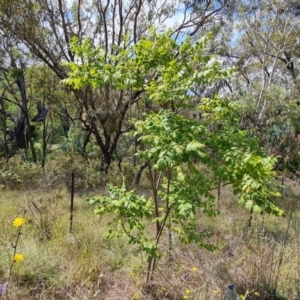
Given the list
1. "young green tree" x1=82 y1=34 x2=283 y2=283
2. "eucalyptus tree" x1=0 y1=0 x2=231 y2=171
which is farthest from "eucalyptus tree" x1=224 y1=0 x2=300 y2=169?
"young green tree" x1=82 y1=34 x2=283 y2=283

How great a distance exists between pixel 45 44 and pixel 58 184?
13.1 ft

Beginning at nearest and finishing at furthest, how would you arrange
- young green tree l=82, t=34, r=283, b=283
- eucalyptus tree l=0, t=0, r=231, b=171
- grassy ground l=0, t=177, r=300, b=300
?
young green tree l=82, t=34, r=283, b=283 < grassy ground l=0, t=177, r=300, b=300 < eucalyptus tree l=0, t=0, r=231, b=171

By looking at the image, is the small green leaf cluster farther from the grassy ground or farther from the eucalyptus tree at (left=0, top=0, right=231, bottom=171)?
the eucalyptus tree at (left=0, top=0, right=231, bottom=171)

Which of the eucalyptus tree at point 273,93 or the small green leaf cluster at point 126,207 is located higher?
the eucalyptus tree at point 273,93

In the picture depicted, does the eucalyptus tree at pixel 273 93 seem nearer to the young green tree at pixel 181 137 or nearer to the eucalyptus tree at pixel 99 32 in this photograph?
the eucalyptus tree at pixel 99 32

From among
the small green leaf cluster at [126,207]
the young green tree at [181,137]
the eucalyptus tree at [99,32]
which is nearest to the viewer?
the young green tree at [181,137]

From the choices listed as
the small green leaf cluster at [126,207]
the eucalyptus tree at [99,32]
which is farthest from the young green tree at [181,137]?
the eucalyptus tree at [99,32]

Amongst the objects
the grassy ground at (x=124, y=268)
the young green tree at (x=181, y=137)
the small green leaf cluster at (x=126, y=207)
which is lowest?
the grassy ground at (x=124, y=268)

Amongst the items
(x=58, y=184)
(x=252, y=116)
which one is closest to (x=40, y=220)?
(x=58, y=184)

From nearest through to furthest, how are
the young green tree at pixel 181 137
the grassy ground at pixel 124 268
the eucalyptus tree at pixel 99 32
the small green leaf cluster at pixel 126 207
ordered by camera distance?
the young green tree at pixel 181 137
the small green leaf cluster at pixel 126 207
the grassy ground at pixel 124 268
the eucalyptus tree at pixel 99 32

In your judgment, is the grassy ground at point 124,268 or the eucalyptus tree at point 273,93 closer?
the grassy ground at point 124,268

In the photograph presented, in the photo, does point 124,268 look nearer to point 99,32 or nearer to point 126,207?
point 126,207

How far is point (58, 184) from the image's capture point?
757 cm

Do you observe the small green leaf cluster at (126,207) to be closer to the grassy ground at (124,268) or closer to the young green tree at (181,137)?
the young green tree at (181,137)
